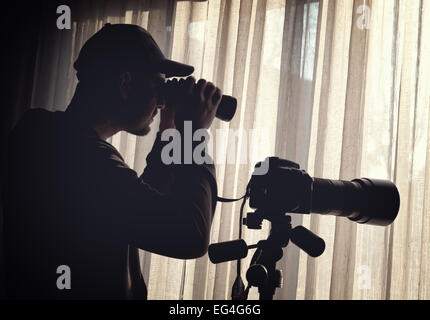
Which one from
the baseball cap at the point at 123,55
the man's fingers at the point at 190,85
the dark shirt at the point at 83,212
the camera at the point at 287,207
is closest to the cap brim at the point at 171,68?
the baseball cap at the point at 123,55

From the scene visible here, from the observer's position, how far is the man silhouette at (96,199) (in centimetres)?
79

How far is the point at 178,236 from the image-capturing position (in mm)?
781

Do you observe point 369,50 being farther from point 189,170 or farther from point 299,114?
point 189,170

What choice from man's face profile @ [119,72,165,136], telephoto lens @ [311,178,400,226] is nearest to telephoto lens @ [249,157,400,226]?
telephoto lens @ [311,178,400,226]

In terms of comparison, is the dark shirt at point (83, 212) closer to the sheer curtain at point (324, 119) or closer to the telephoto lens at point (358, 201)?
the telephoto lens at point (358, 201)

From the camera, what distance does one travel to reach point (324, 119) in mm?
1381

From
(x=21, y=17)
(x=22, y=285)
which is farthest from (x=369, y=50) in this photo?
(x=21, y=17)

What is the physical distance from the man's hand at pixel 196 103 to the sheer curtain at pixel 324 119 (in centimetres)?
65

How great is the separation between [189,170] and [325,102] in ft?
Result: 2.54

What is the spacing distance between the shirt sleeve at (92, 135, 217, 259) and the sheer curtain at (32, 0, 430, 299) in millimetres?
685

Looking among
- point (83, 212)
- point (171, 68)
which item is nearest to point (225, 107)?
point (171, 68)

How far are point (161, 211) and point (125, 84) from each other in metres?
0.38

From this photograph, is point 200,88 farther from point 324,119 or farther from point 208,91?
point 324,119

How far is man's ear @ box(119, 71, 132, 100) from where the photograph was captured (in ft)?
3.13
